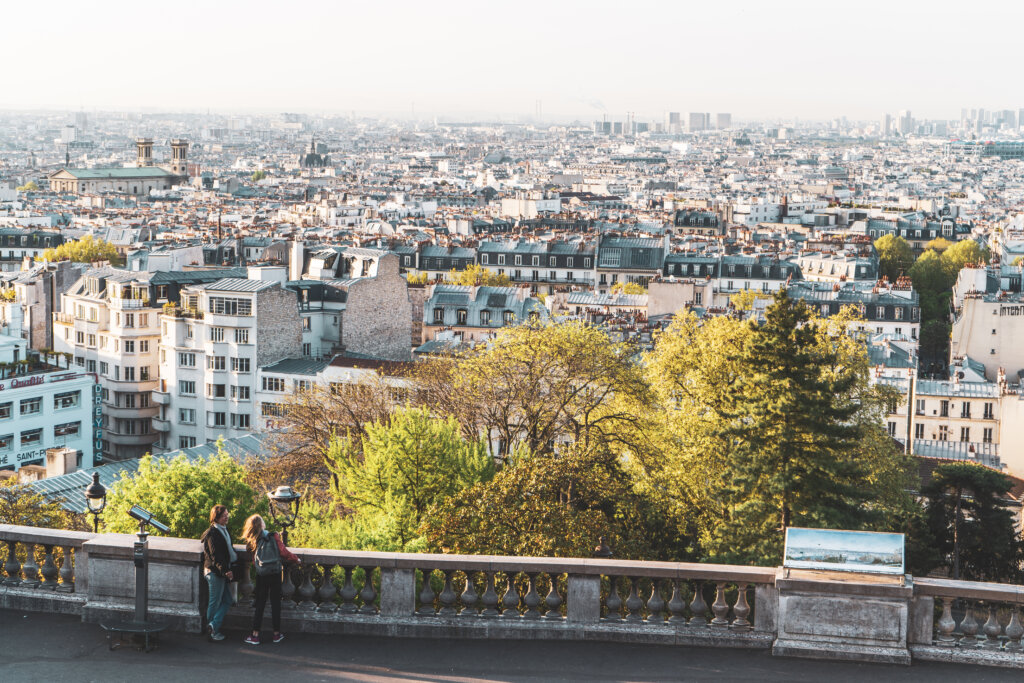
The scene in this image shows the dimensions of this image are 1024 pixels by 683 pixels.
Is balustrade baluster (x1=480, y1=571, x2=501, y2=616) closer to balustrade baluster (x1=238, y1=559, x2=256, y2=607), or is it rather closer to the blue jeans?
balustrade baluster (x1=238, y1=559, x2=256, y2=607)

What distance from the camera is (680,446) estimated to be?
77.4 feet

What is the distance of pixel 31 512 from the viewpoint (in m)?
25.3

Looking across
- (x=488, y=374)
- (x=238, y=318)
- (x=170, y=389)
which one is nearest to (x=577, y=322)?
(x=488, y=374)

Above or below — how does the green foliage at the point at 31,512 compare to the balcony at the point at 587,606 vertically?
below

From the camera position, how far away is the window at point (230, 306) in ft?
149

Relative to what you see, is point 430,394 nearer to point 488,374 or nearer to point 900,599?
point 488,374

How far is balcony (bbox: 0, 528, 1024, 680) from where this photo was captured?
11.0 meters

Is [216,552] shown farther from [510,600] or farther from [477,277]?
[477,277]

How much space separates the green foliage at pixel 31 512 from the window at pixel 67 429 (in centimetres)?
1448

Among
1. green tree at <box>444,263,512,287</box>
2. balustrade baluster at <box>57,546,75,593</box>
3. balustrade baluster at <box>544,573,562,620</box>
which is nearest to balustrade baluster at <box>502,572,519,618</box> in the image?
balustrade baluster at <box>544,573,562,620</box>

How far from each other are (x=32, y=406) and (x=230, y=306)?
646cm

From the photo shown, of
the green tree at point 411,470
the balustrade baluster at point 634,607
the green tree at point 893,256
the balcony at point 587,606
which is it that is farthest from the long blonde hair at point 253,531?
the green tree at point 893,256

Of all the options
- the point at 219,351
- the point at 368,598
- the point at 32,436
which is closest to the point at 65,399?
the point at 32,436

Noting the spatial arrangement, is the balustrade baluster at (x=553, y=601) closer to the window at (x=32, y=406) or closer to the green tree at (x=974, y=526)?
the green tree at (x=974, y=526)
